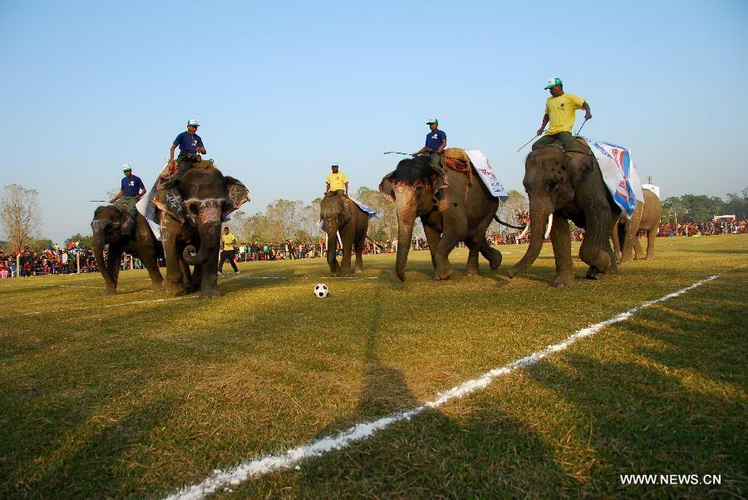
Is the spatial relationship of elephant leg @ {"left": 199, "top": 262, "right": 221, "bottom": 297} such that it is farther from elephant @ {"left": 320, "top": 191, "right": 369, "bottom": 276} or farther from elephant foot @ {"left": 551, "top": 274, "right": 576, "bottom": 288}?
elephant foot @ {"left": 551, "top": 274, "right": 576, "bottom": 288}

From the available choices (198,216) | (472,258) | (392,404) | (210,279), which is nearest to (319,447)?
(392,404)

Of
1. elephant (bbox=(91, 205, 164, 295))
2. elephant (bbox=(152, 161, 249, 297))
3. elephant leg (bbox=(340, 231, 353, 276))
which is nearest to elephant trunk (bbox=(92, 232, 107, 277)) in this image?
elephant (bbox=(91, 205, 164, 295))

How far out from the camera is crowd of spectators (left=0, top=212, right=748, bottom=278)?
34656 millimetres

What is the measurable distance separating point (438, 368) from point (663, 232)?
81.8 meters

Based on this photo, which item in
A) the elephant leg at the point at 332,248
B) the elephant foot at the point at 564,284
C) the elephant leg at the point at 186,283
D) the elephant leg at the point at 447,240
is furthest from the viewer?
the elephant leg at the point at 332,248

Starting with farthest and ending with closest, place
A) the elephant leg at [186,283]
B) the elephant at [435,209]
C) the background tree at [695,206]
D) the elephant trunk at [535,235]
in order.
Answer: the background tree at [695,206] → the elephant leg at [186,283] → the elephant at [435,209] → the elephant trunk at [535,235]

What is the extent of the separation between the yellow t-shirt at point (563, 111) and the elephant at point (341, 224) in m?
6.62

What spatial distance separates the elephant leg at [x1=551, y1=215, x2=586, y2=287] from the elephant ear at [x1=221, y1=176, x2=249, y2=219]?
594 centimetres

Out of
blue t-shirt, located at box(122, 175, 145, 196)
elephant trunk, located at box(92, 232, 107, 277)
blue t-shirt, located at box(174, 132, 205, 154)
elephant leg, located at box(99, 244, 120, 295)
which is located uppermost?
blue t-shirt, located at box(174, 132, 205, 154)

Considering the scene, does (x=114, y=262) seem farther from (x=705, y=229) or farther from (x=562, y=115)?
(x=705, y=229)

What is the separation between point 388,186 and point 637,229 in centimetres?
1054

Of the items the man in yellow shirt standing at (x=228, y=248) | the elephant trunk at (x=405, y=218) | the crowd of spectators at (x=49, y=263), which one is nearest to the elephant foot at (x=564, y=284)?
the elephant trunk at (x=405, y=218)

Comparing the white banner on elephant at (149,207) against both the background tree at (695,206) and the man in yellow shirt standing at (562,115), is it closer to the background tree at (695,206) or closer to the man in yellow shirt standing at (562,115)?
the man in yellow shirt standing at (562,115)

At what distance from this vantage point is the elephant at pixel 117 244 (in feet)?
37.0
